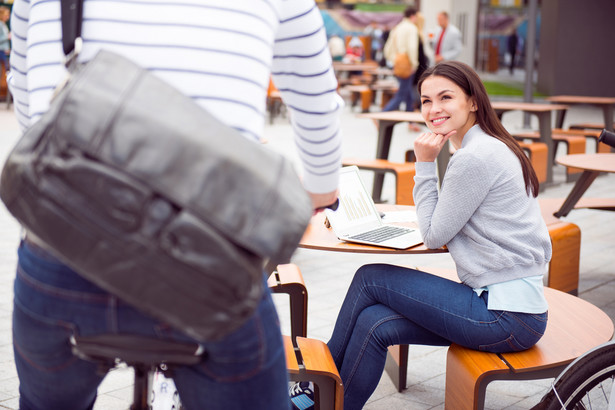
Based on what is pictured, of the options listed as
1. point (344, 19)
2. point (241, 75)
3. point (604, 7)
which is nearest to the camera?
point (241, 75)

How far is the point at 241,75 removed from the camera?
1.49 metres

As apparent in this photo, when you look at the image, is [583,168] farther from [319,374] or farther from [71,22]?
[71,22]

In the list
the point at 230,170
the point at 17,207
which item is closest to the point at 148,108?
the point at 230,170

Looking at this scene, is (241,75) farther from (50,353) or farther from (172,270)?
(50,353)

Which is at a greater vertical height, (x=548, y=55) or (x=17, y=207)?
(x=17, y=207)

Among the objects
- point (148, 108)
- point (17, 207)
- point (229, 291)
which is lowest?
point (229, 291)

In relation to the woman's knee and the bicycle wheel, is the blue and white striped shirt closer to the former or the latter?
the bicycle wheel

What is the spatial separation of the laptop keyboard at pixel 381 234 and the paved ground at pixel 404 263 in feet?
2.62

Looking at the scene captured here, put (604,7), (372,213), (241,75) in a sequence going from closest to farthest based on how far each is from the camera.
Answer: (241,75)
(372,213)
(604,7)

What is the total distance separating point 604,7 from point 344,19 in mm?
9033

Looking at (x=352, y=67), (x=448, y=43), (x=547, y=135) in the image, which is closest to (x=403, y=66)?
(x=448, y=43)

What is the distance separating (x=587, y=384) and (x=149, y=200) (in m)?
1.75

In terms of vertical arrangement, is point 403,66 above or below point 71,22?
below

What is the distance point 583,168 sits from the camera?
521 centimetres
